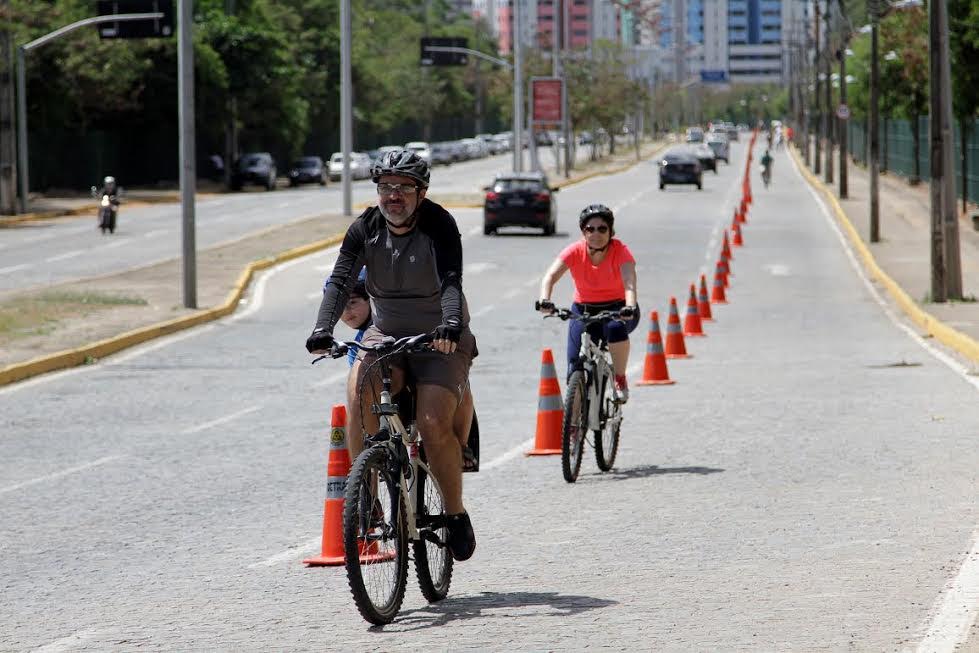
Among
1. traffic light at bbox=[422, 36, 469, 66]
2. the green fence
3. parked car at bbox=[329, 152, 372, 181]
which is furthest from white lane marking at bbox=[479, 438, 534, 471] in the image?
traffic light at bbox=[422, 36, 469, 66]

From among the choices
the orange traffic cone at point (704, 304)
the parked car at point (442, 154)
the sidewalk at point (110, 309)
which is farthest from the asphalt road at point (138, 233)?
the parked car at point (442, 154)

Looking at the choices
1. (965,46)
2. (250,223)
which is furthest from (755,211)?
(250,223)

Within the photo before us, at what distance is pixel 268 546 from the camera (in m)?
9.94

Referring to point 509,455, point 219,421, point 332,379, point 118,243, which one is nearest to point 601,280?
point 509,455

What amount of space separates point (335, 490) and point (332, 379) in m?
11.2

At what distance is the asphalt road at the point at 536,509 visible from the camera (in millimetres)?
7711

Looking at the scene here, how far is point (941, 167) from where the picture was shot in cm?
2694

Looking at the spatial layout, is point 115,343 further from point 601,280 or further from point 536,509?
point 536,509

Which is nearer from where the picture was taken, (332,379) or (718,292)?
(332,379)

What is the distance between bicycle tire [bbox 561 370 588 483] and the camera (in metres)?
11.9

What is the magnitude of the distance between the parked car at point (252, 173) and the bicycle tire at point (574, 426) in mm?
67983

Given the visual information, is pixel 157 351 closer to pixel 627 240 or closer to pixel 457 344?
pixel 457 344

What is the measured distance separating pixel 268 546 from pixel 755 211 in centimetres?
5005

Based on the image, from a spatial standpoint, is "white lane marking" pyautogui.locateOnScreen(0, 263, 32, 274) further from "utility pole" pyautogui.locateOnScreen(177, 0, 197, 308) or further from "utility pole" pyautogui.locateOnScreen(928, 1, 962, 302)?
"utility pole" pyautogui.locateOnScreen(928, 1, 962, 302)
